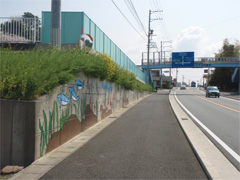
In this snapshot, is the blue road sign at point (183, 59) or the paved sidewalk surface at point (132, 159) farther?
the blue road sign at point (183, 59)

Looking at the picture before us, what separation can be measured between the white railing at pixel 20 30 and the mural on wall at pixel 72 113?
4.92 meters

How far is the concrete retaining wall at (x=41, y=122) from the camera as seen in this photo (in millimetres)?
5285

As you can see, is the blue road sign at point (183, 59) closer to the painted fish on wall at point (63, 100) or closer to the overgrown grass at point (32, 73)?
the overgrown grass at point (32, 73)

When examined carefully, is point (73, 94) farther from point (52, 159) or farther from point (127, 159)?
point (127, 159)

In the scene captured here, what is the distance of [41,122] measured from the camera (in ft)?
18.5

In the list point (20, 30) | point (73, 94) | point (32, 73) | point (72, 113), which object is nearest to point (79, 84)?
point (73, 94)

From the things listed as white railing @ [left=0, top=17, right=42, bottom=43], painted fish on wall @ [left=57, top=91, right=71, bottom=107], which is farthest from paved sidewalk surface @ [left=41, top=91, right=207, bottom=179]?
white railing @ [left=0, top=17, right=42, bottom=43]

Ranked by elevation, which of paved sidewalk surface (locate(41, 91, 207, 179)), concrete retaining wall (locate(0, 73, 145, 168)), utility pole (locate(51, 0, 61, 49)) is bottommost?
paved sidewalk surface (locate(41, 91, 207, 179))

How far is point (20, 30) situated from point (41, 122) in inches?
377

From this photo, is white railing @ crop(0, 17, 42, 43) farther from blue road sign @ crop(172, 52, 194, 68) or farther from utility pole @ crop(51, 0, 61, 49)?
blue road sign @ crop(172, 52, 194, 68)

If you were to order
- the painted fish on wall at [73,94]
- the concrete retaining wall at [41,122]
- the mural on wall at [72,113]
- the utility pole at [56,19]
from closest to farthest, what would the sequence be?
the concrete retaining wall at [41,122], the mural on wall at [72,113], the painted fish on wall at [73,94], the utility pole at [56,19]

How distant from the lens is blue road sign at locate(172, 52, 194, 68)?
160 ft

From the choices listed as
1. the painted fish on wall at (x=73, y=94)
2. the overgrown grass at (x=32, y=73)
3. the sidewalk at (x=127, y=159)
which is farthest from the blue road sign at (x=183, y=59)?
the overgrown grass at (x=32, y=73)

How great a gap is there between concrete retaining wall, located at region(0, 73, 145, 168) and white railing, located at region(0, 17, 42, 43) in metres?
6.43
